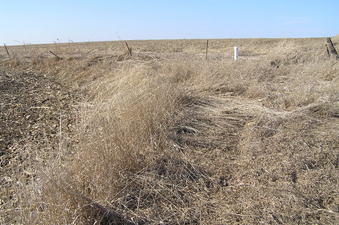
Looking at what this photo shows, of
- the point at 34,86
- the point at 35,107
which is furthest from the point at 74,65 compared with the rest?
the point at 35,107

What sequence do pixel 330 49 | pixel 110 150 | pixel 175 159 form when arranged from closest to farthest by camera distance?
pixel 110 150 → pixel 175 159 → pixel 330 49

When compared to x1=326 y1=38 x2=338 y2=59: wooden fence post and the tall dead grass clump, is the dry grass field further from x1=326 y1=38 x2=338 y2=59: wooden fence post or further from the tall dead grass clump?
x1=326 y1=38 x2=338 y2=59: wooden fence post

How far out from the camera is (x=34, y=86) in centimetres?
648

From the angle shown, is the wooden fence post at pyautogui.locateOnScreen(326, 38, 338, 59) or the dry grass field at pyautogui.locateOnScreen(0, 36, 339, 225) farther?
the wooden fence post at pyautogui.locateOnScreen(326, 38, 338, 59)

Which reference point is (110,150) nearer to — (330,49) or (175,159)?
(175,159)

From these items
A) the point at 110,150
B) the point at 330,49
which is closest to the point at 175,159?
the point at 110,150

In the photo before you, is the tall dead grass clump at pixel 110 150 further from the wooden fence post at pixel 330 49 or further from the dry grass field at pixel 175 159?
the wooden fence post at pixel 330 49

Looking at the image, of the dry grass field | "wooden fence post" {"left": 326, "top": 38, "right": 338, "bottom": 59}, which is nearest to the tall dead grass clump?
the dry grass field

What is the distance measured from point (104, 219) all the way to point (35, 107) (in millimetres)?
3546

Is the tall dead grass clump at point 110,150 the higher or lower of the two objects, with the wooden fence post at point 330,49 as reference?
lower

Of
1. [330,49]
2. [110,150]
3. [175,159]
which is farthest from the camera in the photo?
[330,49]

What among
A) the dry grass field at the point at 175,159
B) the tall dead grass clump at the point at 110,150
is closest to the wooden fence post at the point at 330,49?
the dry grass field at the point at 175,159

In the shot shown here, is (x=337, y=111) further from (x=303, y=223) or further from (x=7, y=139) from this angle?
(x=7, y=139)

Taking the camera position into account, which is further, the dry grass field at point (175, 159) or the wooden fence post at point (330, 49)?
the wooden fence post at point (330, 49)
